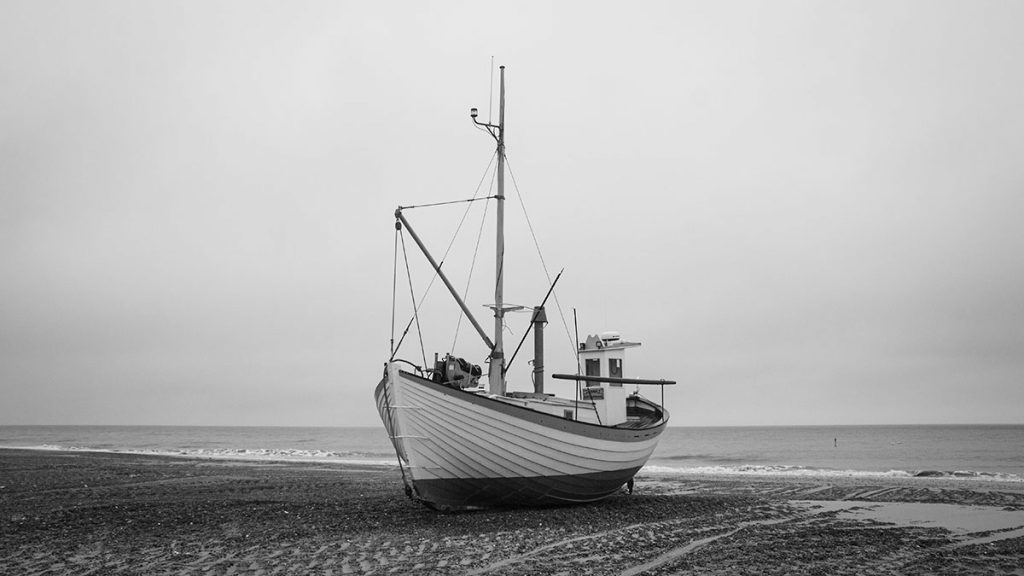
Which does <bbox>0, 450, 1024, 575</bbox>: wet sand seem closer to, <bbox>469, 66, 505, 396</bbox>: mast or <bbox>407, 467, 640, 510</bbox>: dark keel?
<bbox>407, 467, 640, 510</bbox>: dark keel

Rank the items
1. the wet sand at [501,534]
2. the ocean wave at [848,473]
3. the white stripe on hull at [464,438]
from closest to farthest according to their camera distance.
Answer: the wet sand at [501,534]
the white stripe on hull at [464,438]
the ocean wave at [848,473]

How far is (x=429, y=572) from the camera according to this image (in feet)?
31.9

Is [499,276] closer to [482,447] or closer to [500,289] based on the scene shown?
[500,289]

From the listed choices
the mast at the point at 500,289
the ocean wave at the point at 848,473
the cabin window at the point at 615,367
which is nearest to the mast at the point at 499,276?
the mast at the point at 500,289

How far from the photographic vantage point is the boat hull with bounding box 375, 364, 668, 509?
48.5ft

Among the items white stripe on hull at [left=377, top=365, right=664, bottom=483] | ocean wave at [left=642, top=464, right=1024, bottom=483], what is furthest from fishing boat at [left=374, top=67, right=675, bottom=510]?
ocean wave at [left=642, top=464, right=1024, bottom=483]

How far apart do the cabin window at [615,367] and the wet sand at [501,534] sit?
3482 millimetres

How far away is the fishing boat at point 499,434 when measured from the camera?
585 inches

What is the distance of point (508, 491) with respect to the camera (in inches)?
631

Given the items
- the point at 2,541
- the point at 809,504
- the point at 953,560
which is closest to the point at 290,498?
the point at 2,541

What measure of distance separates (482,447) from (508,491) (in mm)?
1659

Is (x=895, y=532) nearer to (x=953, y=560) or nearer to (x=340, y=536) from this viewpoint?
(x=953, y=560)

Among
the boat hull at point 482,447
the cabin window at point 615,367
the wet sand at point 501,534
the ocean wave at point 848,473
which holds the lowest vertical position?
the ocean wave at point 848,473

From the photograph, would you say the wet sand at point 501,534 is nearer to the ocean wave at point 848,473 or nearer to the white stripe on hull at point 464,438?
the white stripe on hull at point 464,438
